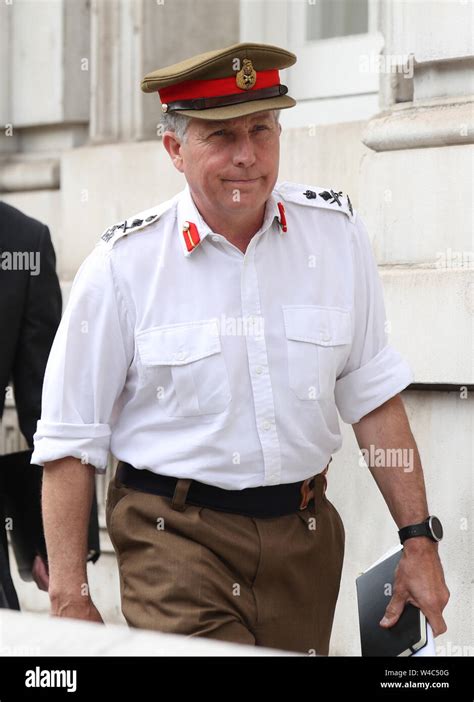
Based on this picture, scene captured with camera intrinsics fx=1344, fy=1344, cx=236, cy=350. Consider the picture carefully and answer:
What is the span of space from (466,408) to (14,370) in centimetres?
161

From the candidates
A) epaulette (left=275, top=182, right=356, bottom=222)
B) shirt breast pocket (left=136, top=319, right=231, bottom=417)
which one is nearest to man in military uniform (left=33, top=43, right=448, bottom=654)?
shirt breast pocket (left=136, top=319, right=231, bottom=417)

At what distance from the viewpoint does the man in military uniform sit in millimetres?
3359

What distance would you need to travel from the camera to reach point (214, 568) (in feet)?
11.1

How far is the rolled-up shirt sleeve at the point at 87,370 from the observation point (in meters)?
3.37

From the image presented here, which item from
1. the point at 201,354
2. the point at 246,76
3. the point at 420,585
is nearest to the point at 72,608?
the point at 201,354

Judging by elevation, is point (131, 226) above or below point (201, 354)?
A: above

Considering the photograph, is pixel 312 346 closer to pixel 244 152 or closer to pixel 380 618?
pixel 244 152

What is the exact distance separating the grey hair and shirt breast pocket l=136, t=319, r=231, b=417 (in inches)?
19.3

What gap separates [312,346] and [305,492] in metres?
0.39

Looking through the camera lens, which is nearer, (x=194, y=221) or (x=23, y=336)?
(x=194, y=221)

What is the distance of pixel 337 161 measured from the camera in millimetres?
5387

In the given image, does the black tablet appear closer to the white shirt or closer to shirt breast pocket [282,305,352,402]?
the white shirt

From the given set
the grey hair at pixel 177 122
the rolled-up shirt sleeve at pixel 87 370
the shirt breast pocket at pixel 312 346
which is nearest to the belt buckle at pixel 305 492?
the shirt breast pocket at pixel 312 346
